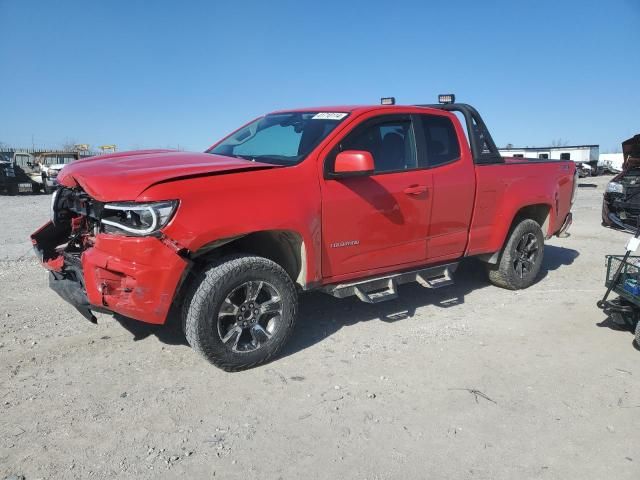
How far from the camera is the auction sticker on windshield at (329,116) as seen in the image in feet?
14.4

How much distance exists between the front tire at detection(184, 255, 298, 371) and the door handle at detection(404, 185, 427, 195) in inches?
53.7

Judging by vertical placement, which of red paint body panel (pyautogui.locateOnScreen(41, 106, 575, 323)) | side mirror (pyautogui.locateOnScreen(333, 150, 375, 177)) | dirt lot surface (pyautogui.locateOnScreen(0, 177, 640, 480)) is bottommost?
dirt lot surface (pyautogui.locateOnScreen(0, 177, 640, 480))

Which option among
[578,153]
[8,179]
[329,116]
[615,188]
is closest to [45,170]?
[8,179]

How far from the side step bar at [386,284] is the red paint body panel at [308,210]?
0.27 ft

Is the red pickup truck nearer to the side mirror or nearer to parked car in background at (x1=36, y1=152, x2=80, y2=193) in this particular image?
the side mirror

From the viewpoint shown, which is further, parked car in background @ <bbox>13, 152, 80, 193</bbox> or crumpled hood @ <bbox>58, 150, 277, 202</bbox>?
parked car in background @ <bbox>13, 152, 80, 193</bbox>

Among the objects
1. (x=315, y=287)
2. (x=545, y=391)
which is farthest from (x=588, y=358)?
(x=315, y=287)

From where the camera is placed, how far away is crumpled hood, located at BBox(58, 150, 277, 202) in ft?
10.8

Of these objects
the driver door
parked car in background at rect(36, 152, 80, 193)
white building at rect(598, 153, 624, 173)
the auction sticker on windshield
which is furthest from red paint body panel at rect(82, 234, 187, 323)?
white building at rect(598, 153, 624, 173)

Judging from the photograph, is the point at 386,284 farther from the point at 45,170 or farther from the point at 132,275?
the point at 45,170

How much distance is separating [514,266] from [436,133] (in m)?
1.94

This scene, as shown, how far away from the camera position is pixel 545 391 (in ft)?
11.6

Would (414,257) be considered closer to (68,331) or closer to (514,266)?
(514,266)

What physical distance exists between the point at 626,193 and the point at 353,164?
7.35 metres
